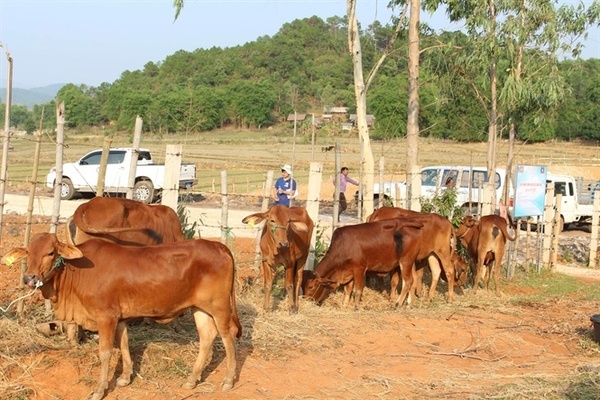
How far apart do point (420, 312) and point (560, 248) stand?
383 inches

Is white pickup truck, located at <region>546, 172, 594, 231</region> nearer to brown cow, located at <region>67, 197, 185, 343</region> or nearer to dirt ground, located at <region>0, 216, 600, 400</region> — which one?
dirt ground, located at <region>0, 216, 600, 400</region>

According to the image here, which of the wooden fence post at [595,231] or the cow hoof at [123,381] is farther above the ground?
the wooden fence post at [595,231]

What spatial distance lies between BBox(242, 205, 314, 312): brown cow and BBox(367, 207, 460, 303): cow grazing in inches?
87.9

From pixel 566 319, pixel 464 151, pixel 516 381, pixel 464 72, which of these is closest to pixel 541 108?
pixel 464 72

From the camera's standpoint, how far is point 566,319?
11.4m

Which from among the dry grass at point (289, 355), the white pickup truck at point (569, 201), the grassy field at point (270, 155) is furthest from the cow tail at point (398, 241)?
the grassy field at point (270, 155)

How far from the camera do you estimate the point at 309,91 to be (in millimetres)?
82188

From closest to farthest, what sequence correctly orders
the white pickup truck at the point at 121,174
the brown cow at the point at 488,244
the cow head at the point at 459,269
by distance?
the cow head at the point at 459,269 → the brown cow at the point at 488,244 → the white pickup truck at the point at 121,174

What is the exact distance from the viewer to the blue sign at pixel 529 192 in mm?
15586

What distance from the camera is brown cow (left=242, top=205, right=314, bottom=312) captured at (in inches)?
393

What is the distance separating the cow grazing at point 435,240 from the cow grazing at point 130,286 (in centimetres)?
529

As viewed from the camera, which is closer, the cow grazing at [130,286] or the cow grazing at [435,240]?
the cow grazing at [130,286]

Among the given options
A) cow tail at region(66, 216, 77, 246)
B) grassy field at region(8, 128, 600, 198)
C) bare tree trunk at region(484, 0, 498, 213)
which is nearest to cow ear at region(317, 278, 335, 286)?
cow tail at region(66, 216, 77, 246)

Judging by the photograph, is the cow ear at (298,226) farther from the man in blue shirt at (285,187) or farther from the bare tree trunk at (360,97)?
the bare tree trunk at (360,97)
